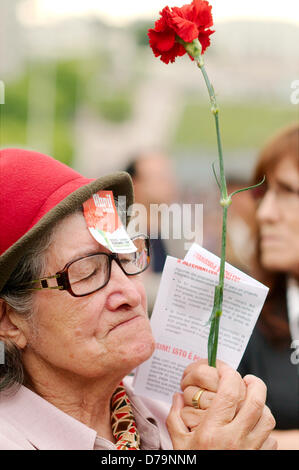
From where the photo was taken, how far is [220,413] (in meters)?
1.59

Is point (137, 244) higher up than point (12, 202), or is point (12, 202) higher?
point (12, 202)

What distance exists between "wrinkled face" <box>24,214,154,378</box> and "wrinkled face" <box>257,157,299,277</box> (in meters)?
1.55

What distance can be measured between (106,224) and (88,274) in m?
0.16

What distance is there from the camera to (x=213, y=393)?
166 cm

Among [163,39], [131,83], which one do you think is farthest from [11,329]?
[131,83]

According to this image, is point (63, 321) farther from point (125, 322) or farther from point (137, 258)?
point (137, 258)

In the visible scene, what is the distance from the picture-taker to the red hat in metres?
1.72

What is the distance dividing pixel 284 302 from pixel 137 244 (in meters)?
1.61

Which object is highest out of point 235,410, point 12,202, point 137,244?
point 12,202

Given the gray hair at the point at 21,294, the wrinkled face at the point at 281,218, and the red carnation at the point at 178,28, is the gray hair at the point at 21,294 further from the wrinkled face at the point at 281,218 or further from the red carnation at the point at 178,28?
the wrinkled face at the point at 281,218

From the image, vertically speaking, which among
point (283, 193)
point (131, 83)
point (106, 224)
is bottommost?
point (131, 83)
